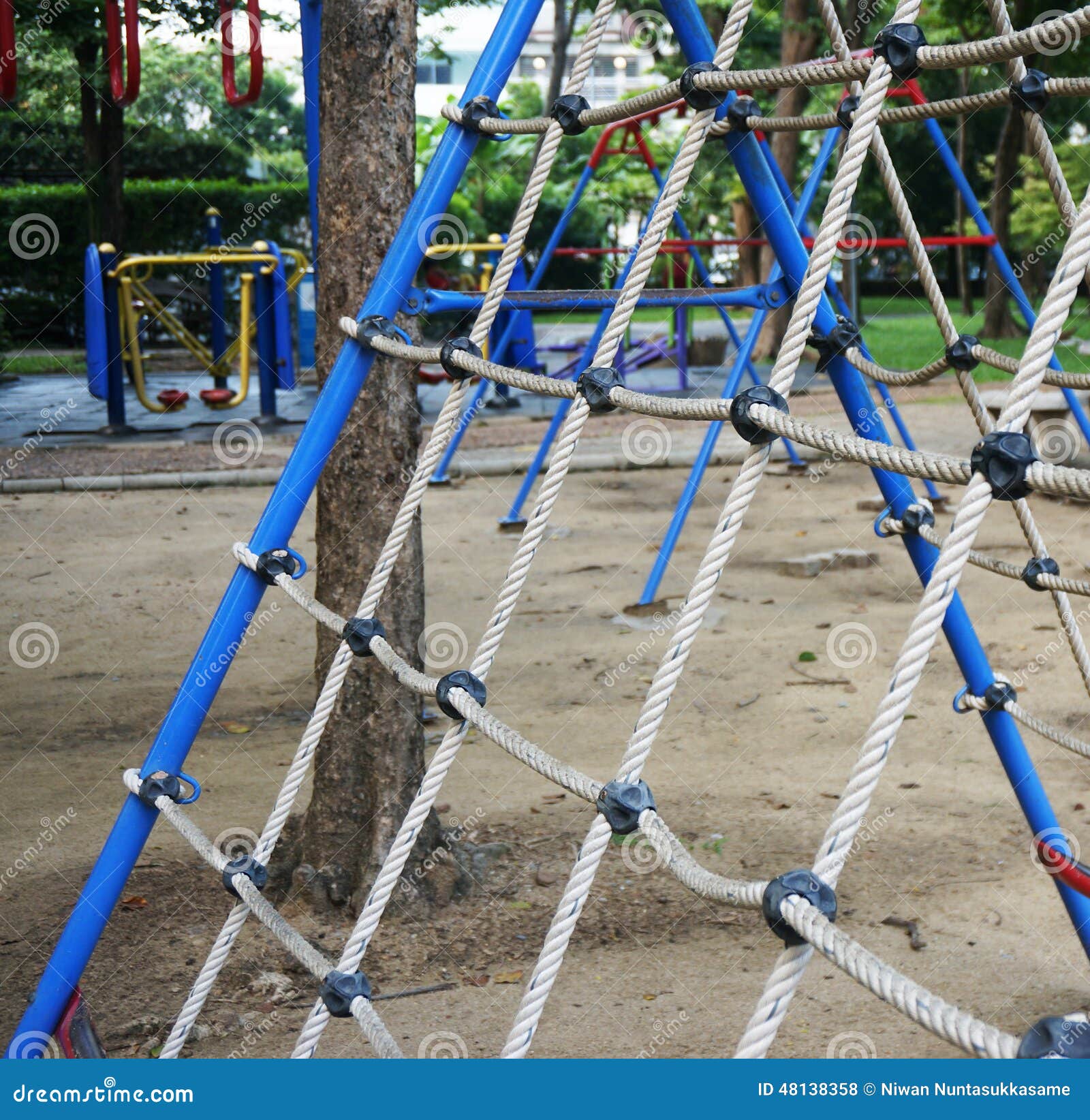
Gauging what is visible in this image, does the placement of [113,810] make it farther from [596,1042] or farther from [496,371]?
[496,371]

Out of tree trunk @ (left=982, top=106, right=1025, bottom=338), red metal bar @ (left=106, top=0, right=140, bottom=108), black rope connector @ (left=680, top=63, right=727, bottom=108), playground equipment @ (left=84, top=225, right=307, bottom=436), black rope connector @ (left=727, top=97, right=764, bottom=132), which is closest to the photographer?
black rope connector @ (left=680, top=63, right=727, bottom=108)

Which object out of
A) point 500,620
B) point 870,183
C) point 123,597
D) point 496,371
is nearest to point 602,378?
point 496,371

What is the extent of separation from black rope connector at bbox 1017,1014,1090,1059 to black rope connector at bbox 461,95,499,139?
143cm

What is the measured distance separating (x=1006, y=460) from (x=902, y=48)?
0.53m

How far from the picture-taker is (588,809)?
9.38 ft

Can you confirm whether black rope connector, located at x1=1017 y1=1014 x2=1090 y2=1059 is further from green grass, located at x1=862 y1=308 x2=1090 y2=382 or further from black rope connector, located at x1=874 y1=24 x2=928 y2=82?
green grass, located at x1=862 y1=308 x2=1090 y2=382

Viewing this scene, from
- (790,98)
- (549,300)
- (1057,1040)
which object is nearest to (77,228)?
(790,98)

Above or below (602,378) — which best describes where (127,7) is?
above

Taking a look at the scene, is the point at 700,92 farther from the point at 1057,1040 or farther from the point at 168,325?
the point at 168,325

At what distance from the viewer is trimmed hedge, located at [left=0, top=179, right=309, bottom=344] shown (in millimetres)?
14023

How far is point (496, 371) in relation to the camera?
5.72ft

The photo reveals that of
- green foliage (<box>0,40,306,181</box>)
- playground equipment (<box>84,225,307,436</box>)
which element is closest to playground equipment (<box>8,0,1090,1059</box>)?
playground equipment (<box>84,225,307,436</box>)

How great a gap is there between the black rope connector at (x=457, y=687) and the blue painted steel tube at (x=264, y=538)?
354 mm

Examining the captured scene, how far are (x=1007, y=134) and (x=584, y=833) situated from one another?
1236 centimetres
